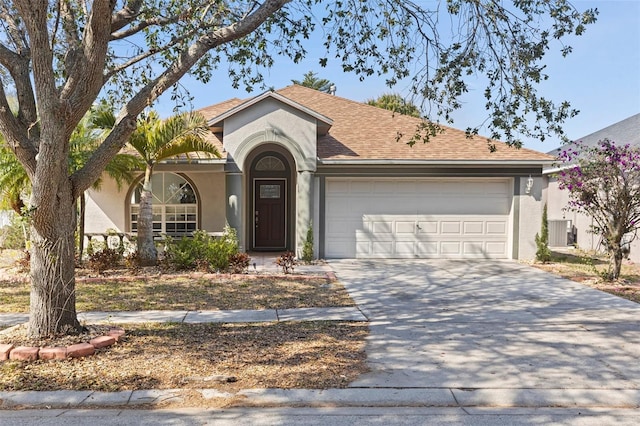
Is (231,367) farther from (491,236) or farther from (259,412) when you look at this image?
(491,236)

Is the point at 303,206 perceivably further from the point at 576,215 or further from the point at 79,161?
the point at 576,215

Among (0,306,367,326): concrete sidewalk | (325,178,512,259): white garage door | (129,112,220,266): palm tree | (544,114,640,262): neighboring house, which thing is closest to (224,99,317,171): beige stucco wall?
(325,178,512,259): white garage door

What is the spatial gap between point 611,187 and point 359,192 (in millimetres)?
6288

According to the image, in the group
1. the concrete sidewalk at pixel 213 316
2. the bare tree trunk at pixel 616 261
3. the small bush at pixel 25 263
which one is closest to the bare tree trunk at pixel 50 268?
the concrete sidewalk at pixel 213 316

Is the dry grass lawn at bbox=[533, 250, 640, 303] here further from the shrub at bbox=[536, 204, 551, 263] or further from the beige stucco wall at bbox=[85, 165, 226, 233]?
the beige stucco wall at bbox=[85, 165, 226, 233]

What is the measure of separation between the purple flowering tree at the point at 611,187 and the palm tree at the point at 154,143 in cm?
875

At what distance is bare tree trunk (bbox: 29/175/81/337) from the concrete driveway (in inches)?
137

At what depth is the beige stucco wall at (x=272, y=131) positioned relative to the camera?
13.4 meters

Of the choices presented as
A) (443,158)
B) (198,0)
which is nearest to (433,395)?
(198,0)

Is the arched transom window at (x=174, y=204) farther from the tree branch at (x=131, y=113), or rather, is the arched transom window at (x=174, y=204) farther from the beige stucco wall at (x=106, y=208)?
the tree branch at (x=131, y=113)

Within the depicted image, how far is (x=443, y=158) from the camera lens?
13758 mm

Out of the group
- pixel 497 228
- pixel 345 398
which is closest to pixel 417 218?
pixel 497 228

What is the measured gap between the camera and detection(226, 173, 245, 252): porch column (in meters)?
13.2

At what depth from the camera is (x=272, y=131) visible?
13430 mm
